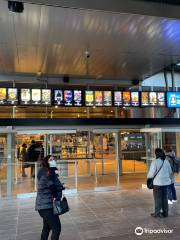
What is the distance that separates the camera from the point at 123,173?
1540 cm

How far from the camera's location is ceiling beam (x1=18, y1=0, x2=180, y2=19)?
6.14m

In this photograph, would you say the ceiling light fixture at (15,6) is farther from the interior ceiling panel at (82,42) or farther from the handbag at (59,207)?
the handbag at (59,207)

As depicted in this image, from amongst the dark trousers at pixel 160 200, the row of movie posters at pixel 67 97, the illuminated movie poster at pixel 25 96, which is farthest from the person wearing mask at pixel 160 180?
the illuminated movie poster at pixel 25 96

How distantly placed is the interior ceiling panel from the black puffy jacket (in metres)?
3.77

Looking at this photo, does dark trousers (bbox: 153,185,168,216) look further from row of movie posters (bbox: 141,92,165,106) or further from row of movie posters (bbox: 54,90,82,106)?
row of movie posters (bbox: 54,90,82,106)

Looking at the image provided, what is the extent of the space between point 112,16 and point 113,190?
634 centimetres

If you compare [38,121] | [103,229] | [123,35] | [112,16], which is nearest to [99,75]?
[38,121]

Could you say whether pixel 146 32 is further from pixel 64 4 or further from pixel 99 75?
pixel 99 75

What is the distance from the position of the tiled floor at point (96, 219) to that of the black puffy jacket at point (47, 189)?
1.37 meters

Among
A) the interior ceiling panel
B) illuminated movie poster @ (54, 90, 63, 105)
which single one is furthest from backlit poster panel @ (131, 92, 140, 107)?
illuminated movie poster @ (54, 90, 63, 105)

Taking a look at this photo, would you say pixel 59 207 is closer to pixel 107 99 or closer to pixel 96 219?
pixel 96 219

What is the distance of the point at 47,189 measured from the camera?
4.50 meters

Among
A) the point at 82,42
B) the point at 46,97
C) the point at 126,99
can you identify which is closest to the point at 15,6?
the point at 82,42

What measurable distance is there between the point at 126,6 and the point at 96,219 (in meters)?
4.81
